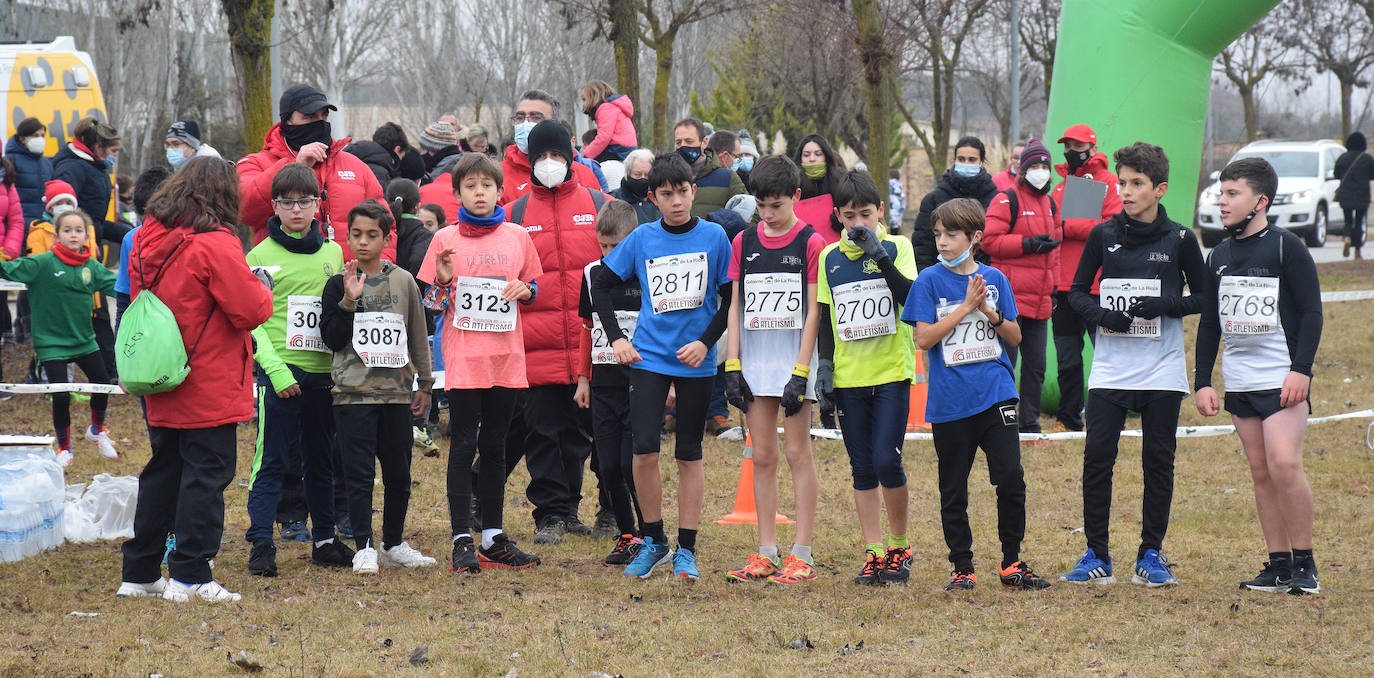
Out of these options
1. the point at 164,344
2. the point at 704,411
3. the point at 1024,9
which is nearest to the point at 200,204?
the point at 164,344

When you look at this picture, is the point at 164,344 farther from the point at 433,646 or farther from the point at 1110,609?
the point at 1110,609

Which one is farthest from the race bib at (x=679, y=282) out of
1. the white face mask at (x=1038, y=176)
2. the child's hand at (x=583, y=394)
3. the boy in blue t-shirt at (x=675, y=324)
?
the white face mask at (x=1038, y=176)

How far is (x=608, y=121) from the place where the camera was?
9.77 meters

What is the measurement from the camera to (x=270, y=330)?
6.38m

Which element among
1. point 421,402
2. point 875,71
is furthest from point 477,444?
point 875,71

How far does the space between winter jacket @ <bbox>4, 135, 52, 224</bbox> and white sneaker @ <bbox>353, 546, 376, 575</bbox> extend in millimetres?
7176

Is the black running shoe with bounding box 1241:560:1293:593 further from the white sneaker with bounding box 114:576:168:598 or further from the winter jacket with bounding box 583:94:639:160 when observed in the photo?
the winter jacket with bounding box 583:94:639:160

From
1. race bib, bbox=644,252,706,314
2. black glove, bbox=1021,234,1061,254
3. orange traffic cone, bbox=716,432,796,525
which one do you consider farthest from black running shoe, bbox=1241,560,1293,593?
black glove, bbox=1021,234,1061,254

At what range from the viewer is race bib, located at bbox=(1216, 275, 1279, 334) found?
5.82 m

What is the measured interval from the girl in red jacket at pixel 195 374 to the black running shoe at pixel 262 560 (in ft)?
1.58

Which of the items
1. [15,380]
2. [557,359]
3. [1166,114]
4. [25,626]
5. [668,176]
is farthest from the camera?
[15,380]

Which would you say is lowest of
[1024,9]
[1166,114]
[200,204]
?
[200,204]

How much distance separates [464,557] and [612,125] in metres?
4.34

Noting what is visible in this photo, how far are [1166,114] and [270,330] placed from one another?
7.25 m
